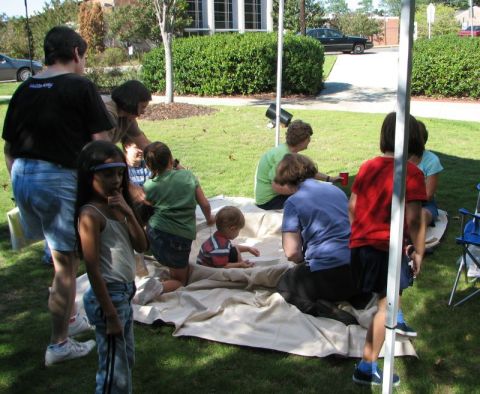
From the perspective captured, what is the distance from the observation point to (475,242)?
155 inches

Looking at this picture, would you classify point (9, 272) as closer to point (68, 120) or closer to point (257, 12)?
point (68, 120)

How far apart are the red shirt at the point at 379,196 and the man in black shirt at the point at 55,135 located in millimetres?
1438

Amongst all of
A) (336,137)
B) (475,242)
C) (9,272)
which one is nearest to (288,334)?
(475,242)

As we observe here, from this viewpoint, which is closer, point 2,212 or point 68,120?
point 68,120

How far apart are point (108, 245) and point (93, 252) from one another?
0.10 meters

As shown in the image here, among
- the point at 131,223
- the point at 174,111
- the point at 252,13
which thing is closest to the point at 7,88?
the point at 174,111

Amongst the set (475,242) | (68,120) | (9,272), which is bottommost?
(9,272)

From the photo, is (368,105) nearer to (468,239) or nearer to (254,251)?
(254,251)

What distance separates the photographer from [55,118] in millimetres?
3059

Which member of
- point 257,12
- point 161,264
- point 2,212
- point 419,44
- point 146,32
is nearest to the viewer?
point 161,264

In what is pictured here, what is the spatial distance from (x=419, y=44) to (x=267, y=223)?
1296 cm

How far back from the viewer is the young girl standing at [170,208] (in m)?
4.25

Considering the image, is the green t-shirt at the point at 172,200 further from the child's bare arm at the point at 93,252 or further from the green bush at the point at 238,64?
the green bush at the point at 238,64

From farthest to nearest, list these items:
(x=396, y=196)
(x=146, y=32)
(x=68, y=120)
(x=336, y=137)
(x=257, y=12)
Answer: (x=257, y=12) → (x=146, y=32) → (x=336, y=137) → (x=68, y=120) → (x=396, y=196)
